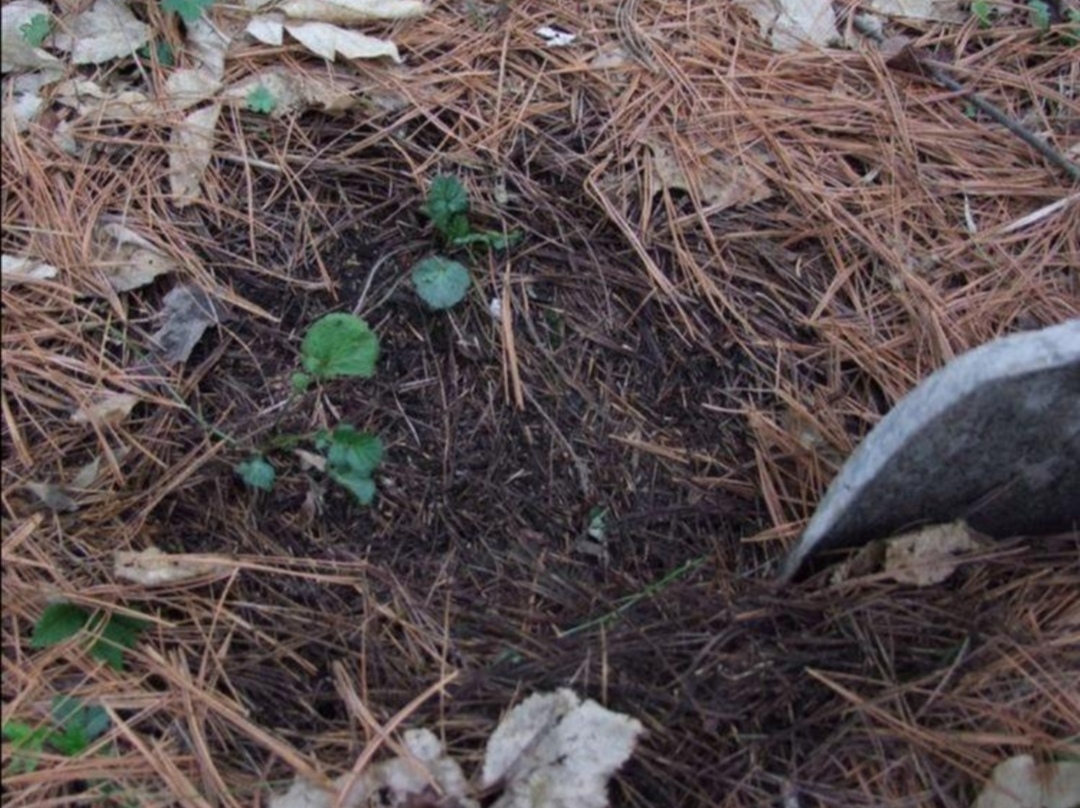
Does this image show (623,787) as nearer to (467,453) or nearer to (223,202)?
(467,453)

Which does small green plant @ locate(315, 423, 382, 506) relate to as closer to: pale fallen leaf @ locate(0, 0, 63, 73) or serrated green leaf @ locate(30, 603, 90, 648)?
serrated green leaf @ locate(30, 603, 90, 648)

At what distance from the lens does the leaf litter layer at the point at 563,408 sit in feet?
5.24

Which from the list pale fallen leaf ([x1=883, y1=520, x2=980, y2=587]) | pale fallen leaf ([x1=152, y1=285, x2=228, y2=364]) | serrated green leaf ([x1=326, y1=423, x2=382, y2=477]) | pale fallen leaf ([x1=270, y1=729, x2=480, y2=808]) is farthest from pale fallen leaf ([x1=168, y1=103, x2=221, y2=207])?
pale fallen leaf ([x1=883, y1=520, x2=980, y2=587])

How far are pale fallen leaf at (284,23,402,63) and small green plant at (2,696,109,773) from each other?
112 cm

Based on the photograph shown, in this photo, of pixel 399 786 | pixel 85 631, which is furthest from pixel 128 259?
pixel 399 786

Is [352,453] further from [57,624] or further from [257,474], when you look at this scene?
[57,624]

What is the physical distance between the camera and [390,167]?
1.97 m

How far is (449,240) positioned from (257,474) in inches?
19.6

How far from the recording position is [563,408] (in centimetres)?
186

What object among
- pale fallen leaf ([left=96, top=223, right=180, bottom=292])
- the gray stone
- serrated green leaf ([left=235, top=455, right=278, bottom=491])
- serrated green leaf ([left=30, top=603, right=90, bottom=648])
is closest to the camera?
the gray stone

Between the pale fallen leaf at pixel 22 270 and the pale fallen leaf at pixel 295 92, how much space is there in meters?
0.42

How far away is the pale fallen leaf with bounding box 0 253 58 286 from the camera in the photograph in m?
1.80

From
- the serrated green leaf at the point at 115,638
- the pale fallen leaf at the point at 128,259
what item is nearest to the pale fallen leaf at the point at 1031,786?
the serrated green leaf at the point at 115,638

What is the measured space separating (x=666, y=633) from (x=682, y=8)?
1189 mm
